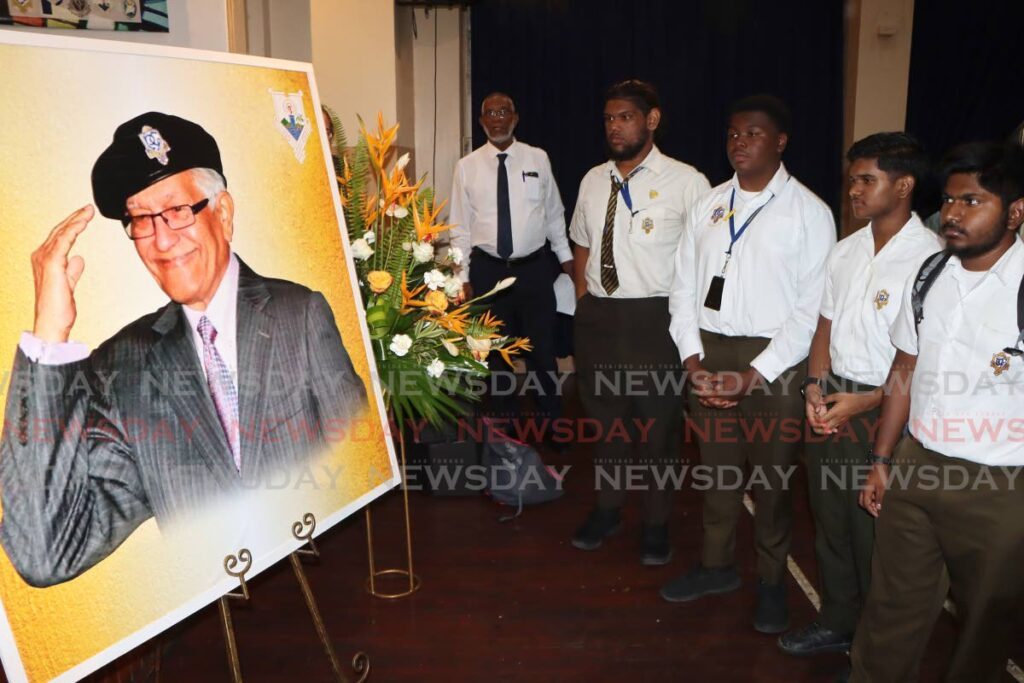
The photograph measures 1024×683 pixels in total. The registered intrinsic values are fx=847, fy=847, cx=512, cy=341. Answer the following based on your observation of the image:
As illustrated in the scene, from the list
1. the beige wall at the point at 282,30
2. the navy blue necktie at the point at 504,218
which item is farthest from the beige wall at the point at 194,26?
the navy blue necktie at the point at 504,218

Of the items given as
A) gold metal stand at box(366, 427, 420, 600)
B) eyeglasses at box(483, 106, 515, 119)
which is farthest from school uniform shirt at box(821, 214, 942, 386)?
eyeglasses at box(483, 106, 515, 119)

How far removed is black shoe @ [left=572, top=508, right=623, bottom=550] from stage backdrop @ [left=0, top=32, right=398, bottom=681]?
60.9 inches

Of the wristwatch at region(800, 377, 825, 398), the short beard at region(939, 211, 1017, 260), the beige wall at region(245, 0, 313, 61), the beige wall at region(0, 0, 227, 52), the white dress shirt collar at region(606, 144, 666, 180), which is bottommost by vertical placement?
the wristwatch at region(800, 377, 825, 398)

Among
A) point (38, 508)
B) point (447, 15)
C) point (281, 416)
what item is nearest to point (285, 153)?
point (281, 416)

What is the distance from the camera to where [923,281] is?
6.46 feet

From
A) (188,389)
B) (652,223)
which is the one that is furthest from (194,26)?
(188,389)

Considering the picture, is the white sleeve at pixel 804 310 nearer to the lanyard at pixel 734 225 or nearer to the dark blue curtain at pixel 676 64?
the lanyard at pixel 734 225

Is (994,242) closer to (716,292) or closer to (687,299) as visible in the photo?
(716,292)

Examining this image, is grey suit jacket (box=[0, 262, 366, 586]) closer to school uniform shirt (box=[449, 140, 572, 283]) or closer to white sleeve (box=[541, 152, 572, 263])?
school uniform shirt (box=[449, 140, 572, 283])

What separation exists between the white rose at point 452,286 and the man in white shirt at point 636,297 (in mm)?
757

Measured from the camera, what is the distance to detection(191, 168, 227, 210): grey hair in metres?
1.65

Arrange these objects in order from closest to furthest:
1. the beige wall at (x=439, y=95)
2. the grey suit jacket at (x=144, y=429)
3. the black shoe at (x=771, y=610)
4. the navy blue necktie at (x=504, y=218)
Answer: the grey suit jacket at (x=144, y=429) → the black shoe at (x=771, y=610) → the navy blue necktie at (x=504, y=218) → the beige wall at (x=439, y=95)

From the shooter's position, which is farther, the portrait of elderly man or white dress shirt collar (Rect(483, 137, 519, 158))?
white dress shirt collar (Rect(483, 137, 519, 158))

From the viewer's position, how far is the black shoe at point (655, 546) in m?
3.25
